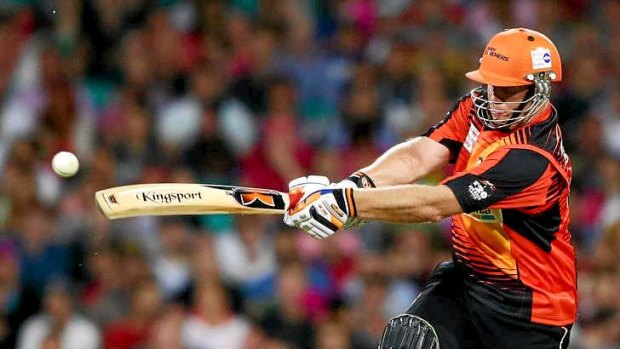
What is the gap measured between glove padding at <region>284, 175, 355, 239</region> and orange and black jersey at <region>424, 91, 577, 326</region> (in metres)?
0.57

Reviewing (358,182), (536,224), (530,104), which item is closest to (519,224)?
(536,224)

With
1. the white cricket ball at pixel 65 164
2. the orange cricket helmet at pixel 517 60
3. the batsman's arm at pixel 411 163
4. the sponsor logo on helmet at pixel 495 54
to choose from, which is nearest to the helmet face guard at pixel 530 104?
the orange cricket helmet at pixel 517 60

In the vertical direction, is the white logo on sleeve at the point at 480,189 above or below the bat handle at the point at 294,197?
below

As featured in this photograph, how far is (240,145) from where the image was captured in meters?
12.1

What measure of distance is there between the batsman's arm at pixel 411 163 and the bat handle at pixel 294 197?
89 cm

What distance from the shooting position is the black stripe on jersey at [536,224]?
644 centimetres

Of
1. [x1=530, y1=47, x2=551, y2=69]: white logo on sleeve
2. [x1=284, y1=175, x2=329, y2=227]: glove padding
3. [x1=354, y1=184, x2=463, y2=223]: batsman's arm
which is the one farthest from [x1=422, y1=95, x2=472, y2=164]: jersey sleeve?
[x1=284, y1=175, x2=329, y2=227]: glove padding

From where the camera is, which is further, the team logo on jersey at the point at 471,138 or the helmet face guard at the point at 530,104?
the team logo on jersey at the point at 471,138

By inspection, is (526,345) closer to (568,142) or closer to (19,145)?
(568,142)

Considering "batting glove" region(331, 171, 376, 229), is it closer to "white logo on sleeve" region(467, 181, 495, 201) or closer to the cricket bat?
the cricket bat

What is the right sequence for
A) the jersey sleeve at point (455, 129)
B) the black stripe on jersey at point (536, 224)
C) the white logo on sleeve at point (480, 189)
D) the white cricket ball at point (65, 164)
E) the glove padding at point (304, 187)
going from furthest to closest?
1. the jersey sleeve at point (455, 129)
2. the white cricket ball at point (65, 164)
3. the black stripe on jersey at point (536, 224)
4. the glove padding at point (304, 187)
5. the white logo on sleeve at point (480, 189)

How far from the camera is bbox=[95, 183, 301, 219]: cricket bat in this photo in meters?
6.48

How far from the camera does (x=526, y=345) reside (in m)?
6.58

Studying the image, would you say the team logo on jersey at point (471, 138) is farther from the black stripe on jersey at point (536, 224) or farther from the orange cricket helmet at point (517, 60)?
the black stripe on jersey at point (536, 224)
